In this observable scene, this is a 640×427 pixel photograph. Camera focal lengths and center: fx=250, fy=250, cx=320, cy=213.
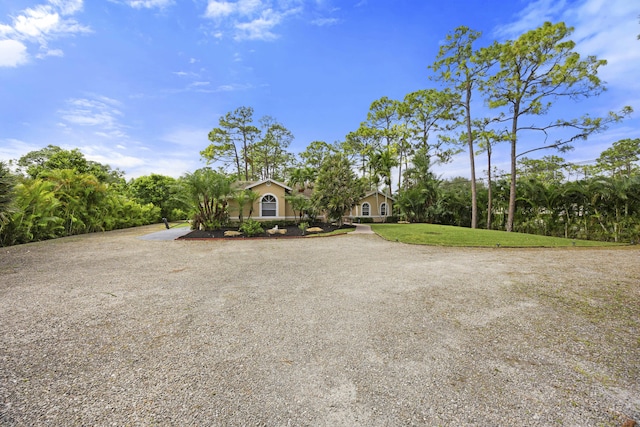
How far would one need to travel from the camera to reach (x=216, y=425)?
1532 millimetres

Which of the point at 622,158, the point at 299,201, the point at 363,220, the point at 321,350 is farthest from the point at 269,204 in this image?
the point at 622,158

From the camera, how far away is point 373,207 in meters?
23.6

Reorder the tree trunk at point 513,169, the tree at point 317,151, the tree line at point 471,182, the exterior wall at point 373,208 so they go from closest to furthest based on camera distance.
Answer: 1. the tree line at point 471,182
2. the tree trunk at point 513,169
3. the exterior wall at point 373,208
4. the tree at point 317,151

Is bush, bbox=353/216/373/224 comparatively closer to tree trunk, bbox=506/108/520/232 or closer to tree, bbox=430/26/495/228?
tree, bbox=430/26/495/228

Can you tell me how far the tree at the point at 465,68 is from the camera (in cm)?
1573

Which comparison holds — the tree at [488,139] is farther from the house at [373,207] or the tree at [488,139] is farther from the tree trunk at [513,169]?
the house at [373,207]

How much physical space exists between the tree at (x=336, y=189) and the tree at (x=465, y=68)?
826 centimetres

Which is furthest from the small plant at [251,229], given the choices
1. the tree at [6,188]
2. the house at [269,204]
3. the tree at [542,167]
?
the tree at [542,167]

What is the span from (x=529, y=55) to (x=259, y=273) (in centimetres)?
1807

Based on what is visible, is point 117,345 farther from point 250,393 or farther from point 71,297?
point 71,297

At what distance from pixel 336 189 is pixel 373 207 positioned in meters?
9.11

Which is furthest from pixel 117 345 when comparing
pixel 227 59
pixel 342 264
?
pixel 227 59

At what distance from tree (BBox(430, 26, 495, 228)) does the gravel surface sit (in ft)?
45.4

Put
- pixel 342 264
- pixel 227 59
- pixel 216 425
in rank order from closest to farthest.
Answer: pixel 216 425
pixel 342 264
pixel 227 59
